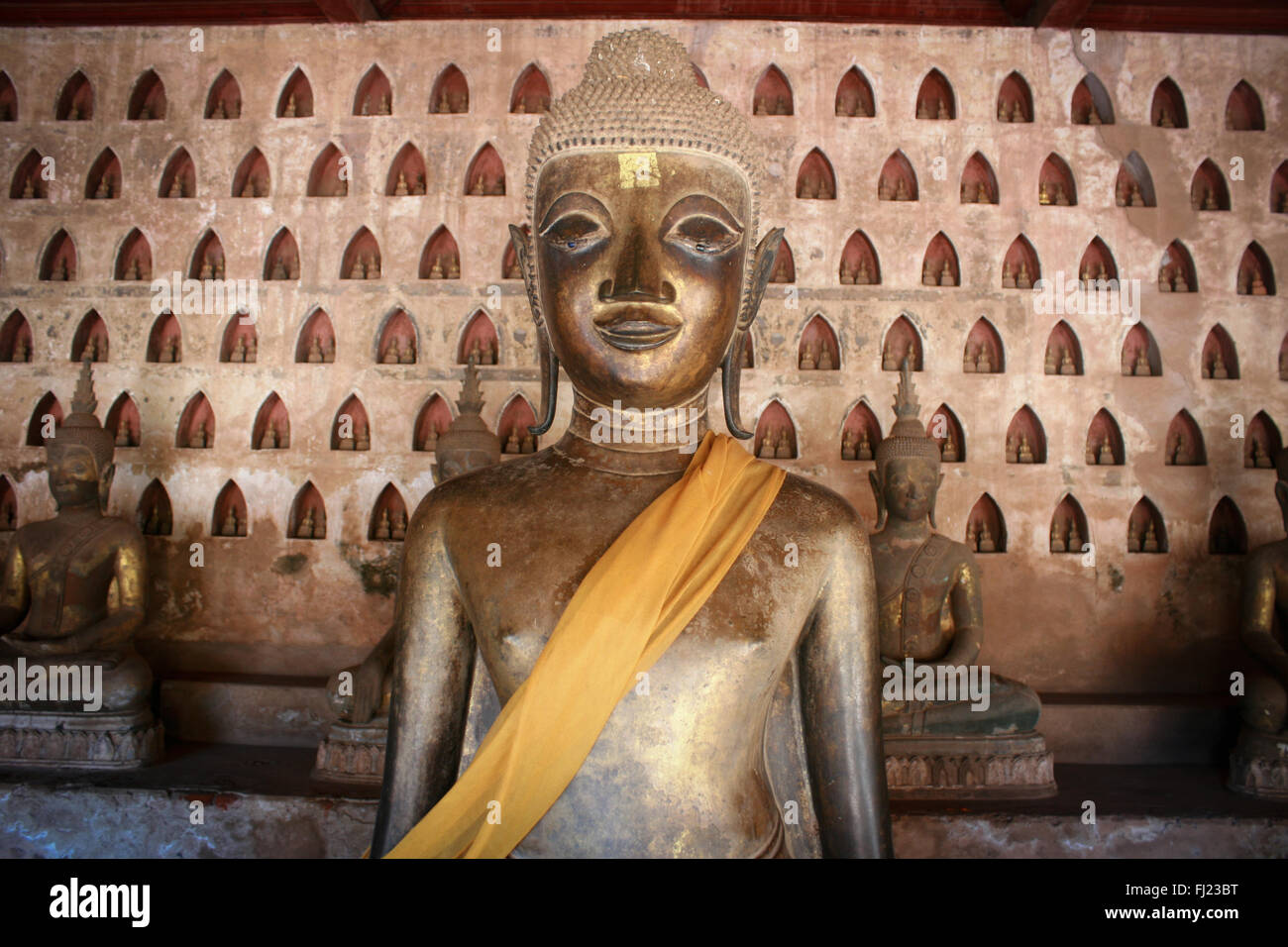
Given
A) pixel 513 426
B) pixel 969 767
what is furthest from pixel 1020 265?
pixel 513 426

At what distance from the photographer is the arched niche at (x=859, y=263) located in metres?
6.80

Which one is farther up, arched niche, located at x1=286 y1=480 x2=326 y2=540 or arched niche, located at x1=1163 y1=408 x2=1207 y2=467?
arched niche, located at x1=1163 y1=408 x2=1207 y2=467

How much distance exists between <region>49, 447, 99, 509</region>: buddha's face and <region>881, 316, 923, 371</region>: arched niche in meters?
Answer: 5.24

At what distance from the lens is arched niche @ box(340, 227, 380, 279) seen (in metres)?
6.86

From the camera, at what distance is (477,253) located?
680 cm

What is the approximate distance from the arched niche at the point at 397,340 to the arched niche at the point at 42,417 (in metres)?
2.43

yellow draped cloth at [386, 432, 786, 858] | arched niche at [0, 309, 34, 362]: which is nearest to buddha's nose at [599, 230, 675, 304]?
yellow draped cloth at [386, 432, 786, 858]

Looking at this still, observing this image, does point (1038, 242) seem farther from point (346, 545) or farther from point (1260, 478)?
point (346, 545)

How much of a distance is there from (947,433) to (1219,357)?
6.58ft

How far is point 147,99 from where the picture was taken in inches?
282

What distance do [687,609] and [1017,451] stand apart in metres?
5.51

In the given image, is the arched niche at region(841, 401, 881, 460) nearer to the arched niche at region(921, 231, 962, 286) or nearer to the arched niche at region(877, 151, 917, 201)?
the arched niche at region(921, 231, 962, 286)

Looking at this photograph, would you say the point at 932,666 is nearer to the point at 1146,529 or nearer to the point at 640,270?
the point at 1146,529

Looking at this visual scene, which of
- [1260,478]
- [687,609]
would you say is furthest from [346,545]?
[1260,478]
